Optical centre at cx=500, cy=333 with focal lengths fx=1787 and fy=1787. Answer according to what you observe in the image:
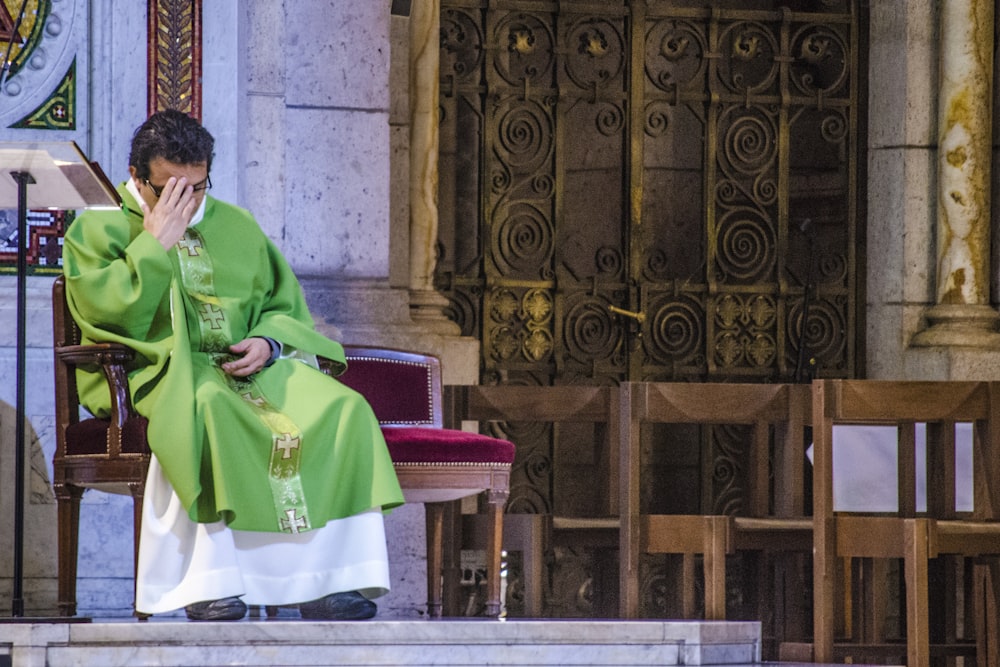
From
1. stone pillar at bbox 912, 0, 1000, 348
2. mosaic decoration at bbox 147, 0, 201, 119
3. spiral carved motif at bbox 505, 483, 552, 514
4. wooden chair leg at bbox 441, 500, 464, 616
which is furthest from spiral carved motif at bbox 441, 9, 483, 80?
wooden chair leg at bbox 441, 500, 464, 616

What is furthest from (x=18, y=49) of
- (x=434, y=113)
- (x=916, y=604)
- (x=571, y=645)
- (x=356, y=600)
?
(x=916, y=604)

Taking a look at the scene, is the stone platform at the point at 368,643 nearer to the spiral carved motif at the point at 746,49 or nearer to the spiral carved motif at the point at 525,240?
the spiral carved motif at the point at 525,240

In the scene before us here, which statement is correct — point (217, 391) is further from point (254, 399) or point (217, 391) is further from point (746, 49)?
point (746, 49)

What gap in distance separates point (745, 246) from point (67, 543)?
169 inches

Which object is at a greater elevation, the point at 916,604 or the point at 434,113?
the point at 434,113

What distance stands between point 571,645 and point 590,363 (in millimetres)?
3461

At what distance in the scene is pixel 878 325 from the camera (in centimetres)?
858

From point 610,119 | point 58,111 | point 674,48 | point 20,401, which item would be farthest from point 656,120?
point 20,401

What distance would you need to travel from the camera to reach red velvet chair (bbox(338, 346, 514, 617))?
5.79 metres

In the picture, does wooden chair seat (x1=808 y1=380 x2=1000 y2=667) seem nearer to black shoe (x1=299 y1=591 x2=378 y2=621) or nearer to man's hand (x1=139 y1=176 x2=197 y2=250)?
black shoe (x1=299 y1=591 x2=378 y2=621)

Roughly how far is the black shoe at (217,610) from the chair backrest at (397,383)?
127cm

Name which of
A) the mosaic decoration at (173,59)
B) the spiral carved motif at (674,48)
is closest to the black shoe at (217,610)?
the mosaic decoration at (173,59)

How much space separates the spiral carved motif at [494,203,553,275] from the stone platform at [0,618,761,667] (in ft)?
11.4

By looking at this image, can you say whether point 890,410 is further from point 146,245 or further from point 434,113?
point 434,113
